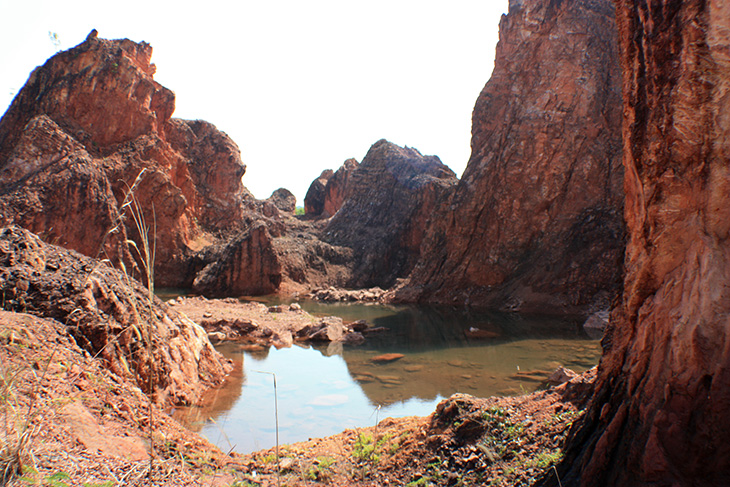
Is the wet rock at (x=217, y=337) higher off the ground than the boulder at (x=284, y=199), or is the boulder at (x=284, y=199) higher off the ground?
the boulder at (x=284, y=199)

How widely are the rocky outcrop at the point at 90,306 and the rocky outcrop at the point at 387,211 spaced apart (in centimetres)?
2410

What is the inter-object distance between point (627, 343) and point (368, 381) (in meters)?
6.15

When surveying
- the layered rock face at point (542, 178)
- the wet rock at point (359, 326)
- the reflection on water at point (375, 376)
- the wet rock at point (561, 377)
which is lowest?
the reflection on water at point (375, 376)

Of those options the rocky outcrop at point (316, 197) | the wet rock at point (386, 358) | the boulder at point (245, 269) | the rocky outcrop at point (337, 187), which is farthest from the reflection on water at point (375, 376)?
the rocky outcrop at point (316, 197)

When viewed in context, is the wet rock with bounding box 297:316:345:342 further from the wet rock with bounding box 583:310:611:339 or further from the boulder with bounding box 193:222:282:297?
the boulder with bounding box 193:222:282:297

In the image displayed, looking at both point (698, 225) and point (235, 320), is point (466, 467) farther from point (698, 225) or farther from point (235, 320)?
point (235, 320)

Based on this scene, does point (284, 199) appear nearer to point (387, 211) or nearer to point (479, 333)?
point (387, 211)

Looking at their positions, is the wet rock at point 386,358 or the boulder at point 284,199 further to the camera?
the boulder at point 284,199

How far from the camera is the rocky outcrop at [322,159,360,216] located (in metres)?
57.4

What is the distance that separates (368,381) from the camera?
8.43 metres

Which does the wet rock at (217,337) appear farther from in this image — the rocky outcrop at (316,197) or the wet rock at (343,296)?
the rocky outcrop at (316,197)

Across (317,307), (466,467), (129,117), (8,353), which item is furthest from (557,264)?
(129,117)

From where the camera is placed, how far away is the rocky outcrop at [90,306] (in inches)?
169

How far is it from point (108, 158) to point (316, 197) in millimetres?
40150
